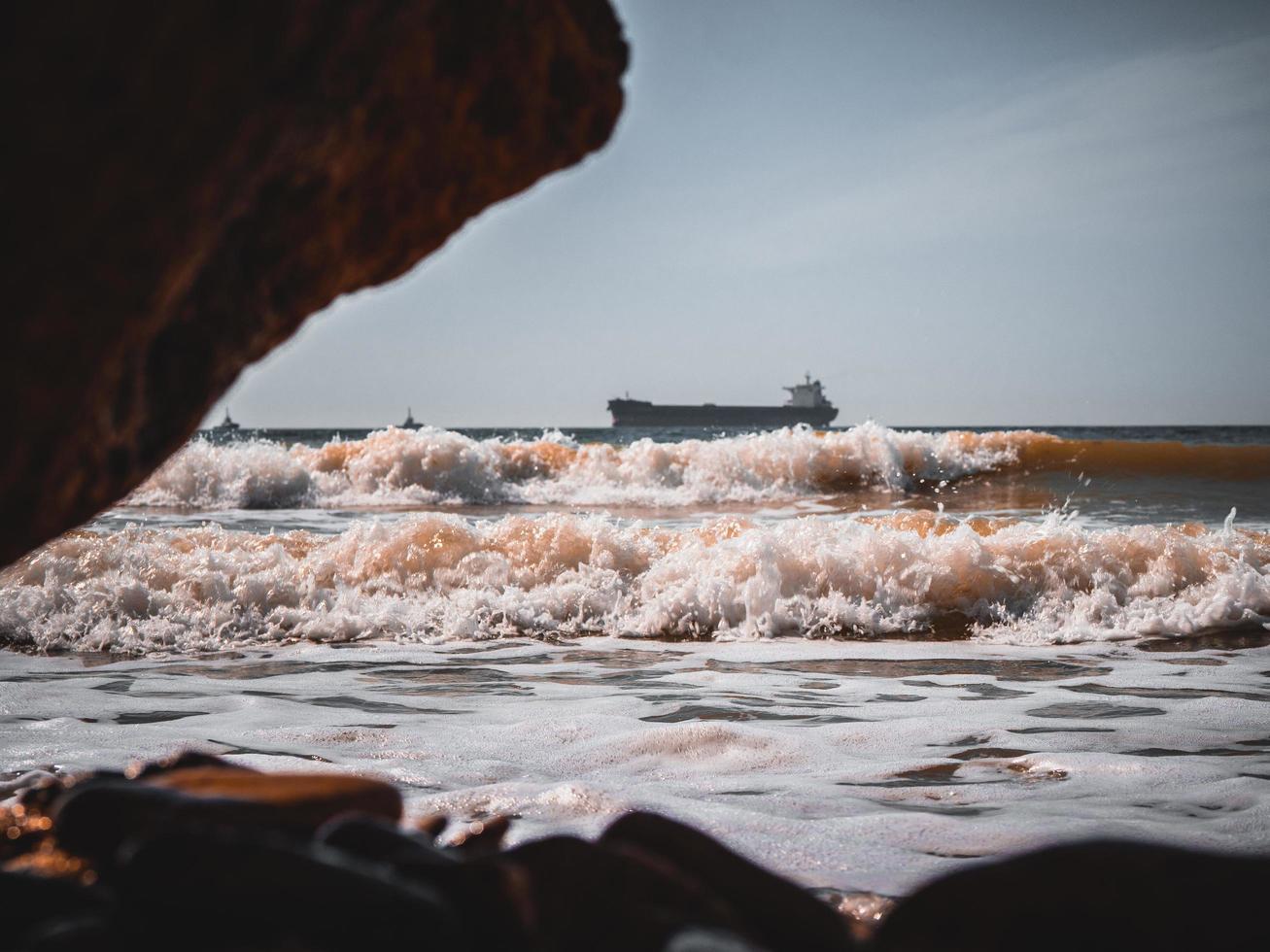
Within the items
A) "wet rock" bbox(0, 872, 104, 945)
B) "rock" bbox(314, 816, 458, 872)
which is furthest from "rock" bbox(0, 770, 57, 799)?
"rock" bbox(314, 816, 458, 872)

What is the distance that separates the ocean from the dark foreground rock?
2.66 feet

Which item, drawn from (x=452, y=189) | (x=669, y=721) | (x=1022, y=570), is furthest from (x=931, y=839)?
(x=1022, y=570)

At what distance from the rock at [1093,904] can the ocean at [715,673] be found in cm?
82

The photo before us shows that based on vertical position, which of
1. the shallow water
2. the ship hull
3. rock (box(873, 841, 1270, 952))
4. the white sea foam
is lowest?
the shallow water

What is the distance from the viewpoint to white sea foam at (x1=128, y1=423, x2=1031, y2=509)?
1512cm

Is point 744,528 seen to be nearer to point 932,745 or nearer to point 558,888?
point 932,745

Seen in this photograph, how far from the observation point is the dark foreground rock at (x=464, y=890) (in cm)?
106

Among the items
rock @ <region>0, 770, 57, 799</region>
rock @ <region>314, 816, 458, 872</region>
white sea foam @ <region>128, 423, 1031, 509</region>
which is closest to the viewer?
rock @ <region>314, 816, 458, 872</region>

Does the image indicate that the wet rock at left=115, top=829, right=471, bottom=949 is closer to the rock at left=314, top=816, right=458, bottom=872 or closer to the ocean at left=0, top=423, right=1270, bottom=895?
the rock at left=314, top=816, right=458, bottom=872

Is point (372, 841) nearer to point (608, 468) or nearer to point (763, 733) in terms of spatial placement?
point (763, 733)

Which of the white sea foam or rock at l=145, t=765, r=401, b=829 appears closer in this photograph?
rock at l=145, t=765, r=401, b=829

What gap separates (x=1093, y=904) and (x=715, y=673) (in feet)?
10.7

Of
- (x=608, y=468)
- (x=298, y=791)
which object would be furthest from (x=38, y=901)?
(x=608, y=468)

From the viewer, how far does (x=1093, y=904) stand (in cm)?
116
